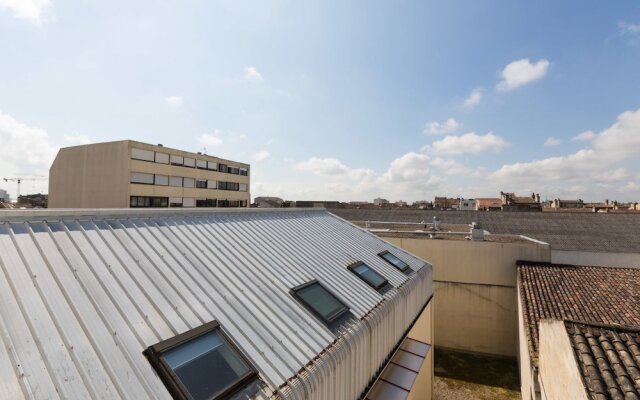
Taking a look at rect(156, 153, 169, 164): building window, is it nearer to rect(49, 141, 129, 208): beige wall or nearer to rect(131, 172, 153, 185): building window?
rect(131, 172, 153, 185): building window

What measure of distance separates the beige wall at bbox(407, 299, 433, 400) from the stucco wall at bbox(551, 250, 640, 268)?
9.59m

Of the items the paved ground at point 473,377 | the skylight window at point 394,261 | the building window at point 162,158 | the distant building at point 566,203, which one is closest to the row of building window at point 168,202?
the building window at point 162,158

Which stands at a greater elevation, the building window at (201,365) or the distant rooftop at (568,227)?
the distant rooftop at (568,227)

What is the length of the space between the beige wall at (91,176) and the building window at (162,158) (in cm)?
450

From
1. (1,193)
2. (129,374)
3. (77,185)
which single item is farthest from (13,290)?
(1,193)

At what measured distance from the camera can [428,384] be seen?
12000 millimetres

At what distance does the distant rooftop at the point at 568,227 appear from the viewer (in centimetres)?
1953

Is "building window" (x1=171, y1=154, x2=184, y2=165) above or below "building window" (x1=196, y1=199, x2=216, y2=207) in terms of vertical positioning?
above

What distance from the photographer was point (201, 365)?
4074 mm

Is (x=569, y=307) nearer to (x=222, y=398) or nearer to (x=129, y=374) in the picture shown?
(x=222, y=398)

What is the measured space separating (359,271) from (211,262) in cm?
450

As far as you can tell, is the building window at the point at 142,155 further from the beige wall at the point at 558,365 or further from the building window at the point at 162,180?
the beige wall at the point at 558,365

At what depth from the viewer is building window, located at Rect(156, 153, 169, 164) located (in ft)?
143

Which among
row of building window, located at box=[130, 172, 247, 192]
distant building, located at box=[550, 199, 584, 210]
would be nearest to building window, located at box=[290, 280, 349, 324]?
row of building window, located at box=[130, 172, 247, 192]
